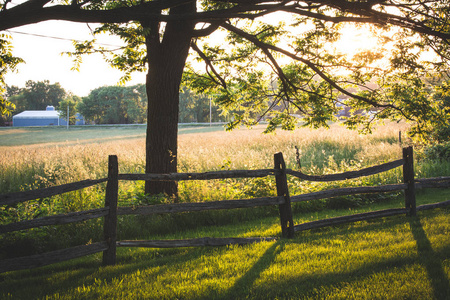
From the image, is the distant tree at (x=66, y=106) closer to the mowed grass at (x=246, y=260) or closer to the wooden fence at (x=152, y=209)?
the mowed grass at (x=246, y=260)

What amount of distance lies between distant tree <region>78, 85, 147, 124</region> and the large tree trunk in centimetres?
8371

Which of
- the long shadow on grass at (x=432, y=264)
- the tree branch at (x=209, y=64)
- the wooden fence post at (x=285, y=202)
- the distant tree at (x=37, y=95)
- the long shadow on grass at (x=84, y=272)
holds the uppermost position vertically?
the distant tree at (x=37, y=95)

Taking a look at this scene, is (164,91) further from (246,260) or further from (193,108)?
(193,108)

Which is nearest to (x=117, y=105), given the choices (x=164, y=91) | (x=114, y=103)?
(x=114, y=103)

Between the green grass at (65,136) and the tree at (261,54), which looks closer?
the tree at (261,54)

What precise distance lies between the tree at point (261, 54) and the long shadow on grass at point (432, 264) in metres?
4.79

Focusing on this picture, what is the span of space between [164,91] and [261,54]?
4.34 m

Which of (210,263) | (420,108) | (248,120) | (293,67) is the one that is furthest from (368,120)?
(210,263)

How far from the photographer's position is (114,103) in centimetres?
9169

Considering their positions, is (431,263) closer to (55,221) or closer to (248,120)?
(55,221)

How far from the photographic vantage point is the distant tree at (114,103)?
90250mm

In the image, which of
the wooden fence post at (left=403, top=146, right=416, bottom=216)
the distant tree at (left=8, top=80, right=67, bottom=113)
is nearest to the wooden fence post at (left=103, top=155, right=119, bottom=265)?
the wooden fence post at (left=403, top=146, right=416, bottom=216)

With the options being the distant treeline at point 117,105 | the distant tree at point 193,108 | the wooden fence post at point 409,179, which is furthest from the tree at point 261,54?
the distant tree at point 193,108

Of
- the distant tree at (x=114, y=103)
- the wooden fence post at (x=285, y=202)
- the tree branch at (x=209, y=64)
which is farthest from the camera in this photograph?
the distant tree at (x=114, y=103)
